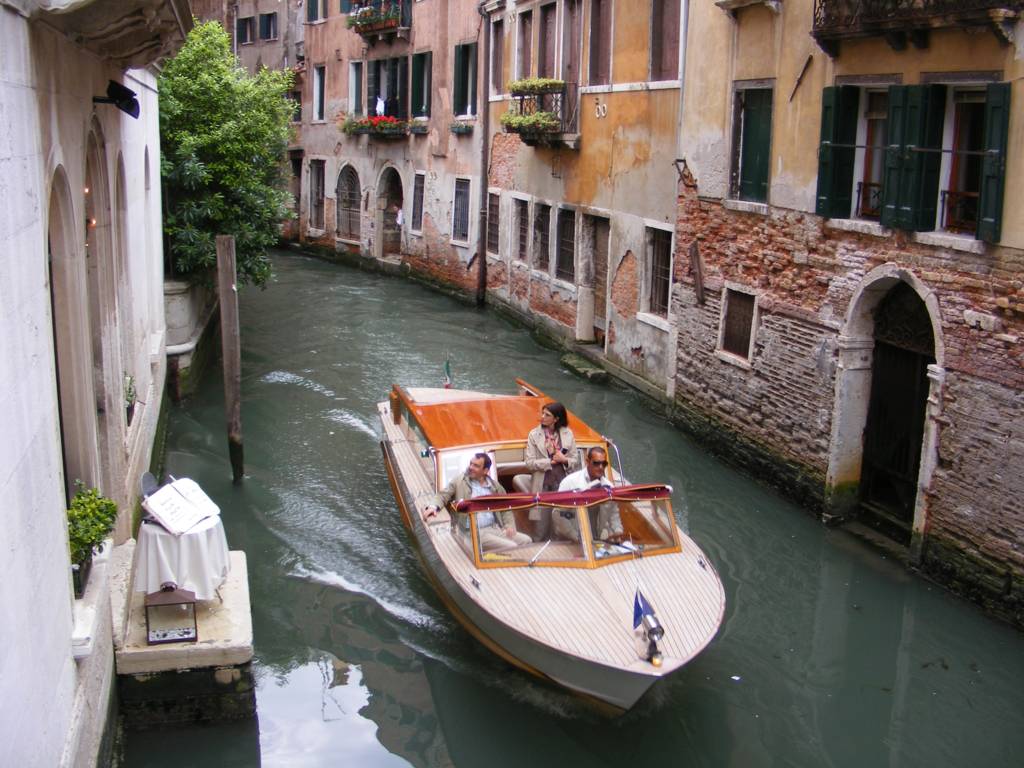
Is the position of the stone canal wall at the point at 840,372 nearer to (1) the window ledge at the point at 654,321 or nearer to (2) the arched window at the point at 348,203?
(1) the window ledge at the point at 654,321

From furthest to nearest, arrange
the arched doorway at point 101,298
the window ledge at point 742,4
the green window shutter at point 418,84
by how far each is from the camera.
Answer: the green window shutter at point 418,84 → the window ledge at point 742,4 → the arched doorway at point 101,298

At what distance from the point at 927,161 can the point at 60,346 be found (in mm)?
5933

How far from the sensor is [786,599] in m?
8.11

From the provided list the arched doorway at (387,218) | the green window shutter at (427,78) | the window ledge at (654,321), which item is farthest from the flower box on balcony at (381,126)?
the window ledge at (654,321)

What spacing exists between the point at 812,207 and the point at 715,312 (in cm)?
209

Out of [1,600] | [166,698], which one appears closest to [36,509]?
[1,600]

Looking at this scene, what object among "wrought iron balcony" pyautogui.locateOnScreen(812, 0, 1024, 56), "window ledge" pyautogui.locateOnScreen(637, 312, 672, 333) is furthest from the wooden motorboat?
"window ledge" pyautogui.locateOnScreen(637, 312, 672, 333)

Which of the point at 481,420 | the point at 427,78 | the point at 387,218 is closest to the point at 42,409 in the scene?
the point at 481,420

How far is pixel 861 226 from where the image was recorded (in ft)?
28.9

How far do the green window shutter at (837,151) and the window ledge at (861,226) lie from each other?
88 millimetres

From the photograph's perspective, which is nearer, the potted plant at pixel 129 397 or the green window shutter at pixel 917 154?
the potted plant at pixel 129 397

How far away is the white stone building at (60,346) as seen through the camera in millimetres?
3646

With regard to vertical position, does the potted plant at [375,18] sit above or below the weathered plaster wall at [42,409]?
above

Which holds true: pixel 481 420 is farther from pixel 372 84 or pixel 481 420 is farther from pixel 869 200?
pixel 372 84
